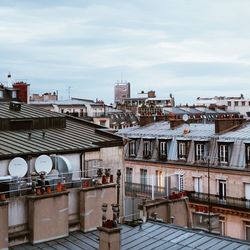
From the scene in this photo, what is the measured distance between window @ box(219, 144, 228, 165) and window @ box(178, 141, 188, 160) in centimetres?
336

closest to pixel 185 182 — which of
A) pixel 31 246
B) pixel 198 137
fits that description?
pixel 198 137

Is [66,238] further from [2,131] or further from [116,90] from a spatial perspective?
[116,90]

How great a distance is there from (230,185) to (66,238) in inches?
969

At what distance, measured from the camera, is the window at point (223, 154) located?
39938mm

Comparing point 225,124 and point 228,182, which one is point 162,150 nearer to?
point 225,124

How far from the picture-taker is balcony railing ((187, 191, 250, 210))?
37.9 m

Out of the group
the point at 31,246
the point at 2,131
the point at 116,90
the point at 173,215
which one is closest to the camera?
the point at 31,246

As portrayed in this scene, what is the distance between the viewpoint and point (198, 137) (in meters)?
42.3

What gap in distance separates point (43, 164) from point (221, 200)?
2440cm

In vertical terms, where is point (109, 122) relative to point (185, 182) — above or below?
above

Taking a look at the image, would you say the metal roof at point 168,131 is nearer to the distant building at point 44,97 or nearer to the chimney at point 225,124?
the chimney at point 225,124

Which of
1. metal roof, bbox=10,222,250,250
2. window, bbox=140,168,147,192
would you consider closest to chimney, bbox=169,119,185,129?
window, bbox=140,168,147,192

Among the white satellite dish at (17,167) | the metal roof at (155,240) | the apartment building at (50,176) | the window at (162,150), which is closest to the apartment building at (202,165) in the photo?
the window at (162,150)

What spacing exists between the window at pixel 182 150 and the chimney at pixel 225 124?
9.26ft
